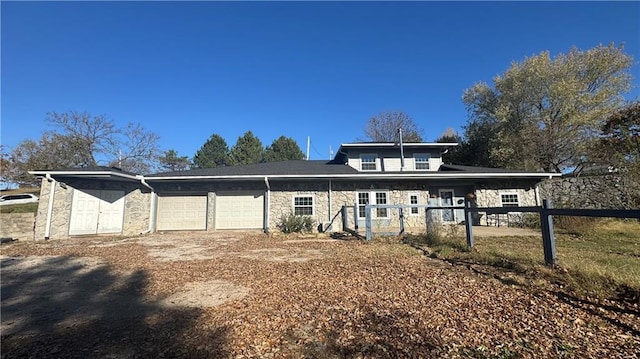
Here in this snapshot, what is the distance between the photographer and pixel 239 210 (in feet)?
48.9

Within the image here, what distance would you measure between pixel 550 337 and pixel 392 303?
1.66 m

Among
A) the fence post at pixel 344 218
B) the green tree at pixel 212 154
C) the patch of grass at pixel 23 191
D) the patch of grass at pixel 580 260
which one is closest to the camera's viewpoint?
the patch of grass at pixel 580 260

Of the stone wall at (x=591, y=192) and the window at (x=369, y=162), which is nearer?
the stone wall at (x=591, y=192)

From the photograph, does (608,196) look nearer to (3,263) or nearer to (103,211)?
(3,263)

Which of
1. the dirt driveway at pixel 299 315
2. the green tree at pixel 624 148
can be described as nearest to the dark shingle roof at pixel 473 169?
the green tree at pixel 624 148

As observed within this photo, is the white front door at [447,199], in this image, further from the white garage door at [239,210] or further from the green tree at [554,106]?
the white garage door at [239,210]

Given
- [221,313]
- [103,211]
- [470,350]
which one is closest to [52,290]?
[221,313]

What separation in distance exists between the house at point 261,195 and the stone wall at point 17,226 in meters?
1.37

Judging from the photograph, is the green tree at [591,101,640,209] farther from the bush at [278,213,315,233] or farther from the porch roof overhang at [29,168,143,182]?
the porch roof overhang at [29,168,143,182]

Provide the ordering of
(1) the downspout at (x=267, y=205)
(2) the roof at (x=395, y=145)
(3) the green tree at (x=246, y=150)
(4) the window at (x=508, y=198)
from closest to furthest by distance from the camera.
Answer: (1) the downspout at (x=267, y=205), (4) the window at (x=508, y=198), (2) the roof at (x=395, y=145), (3) the green tree at (x=246, y=150)

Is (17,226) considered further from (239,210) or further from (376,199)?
(376,199)

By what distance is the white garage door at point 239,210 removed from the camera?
48.5ft

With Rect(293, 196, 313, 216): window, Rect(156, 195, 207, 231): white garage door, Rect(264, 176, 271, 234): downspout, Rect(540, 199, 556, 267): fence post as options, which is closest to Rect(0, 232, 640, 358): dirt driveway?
Rect(540, 199, 556, 267): fence post

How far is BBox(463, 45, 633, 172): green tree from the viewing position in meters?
20.8
